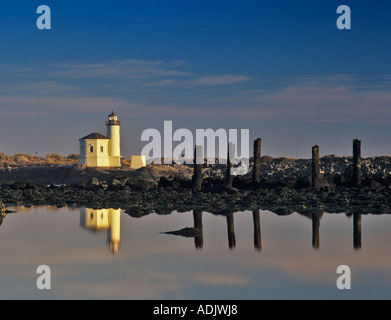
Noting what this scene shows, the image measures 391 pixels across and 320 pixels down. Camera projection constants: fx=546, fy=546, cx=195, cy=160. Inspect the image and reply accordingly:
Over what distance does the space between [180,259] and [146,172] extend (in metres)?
55.2

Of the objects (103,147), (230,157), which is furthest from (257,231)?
(103,147)

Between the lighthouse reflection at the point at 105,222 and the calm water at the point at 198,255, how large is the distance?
0.16 feet

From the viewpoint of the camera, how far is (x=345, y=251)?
16.2 m

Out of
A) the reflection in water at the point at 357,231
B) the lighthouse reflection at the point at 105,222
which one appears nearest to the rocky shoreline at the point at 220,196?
the lighthouse reflection at the point at 105,222

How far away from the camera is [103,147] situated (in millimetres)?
73688

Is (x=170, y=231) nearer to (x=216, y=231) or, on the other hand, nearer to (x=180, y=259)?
(x=216, y=231)

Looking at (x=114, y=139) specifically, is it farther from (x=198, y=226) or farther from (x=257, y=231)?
(x=257, y=231)

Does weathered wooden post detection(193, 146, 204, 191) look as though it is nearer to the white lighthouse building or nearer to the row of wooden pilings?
the row of wooden pilings

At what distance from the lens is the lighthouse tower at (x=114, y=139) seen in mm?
73750

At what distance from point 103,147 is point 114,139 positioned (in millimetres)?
1936

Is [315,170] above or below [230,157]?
below

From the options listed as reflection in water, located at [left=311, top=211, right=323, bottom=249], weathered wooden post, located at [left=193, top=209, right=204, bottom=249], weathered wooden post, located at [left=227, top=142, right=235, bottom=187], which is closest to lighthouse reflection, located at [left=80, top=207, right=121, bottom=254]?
weathered wooden post, located at [left=193, top=209, right=204, bottom=249]

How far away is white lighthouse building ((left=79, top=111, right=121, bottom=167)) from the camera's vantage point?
73.2m

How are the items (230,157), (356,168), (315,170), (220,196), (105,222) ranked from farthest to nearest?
1. (230,157)
2. (356,168)
3. (315,170)
4. (220,196)
5. (105,222)
